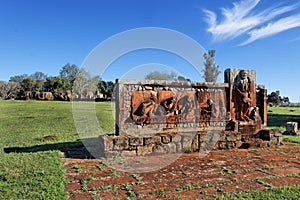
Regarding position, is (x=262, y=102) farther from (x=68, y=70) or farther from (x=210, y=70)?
(x=68, y=70)

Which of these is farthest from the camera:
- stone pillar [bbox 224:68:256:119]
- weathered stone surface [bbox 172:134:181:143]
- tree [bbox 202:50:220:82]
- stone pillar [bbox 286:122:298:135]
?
tree [bbox 202:50:220:82]

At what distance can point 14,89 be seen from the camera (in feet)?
155

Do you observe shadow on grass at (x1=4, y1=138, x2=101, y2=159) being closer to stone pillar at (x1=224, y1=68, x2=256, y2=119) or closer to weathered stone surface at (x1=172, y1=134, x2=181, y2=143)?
weathered stone surface at (x1=172, y1=134, x2=181, y2=143)

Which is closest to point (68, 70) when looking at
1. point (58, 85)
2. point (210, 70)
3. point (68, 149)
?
point (58, 85)

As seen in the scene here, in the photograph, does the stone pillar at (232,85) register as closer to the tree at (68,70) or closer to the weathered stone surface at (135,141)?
the weathered stone surface at (135,141)

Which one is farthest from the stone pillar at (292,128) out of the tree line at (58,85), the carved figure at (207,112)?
the tree line at (58,85)

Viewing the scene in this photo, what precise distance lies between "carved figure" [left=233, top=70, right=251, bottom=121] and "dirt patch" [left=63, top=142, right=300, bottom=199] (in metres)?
1.89

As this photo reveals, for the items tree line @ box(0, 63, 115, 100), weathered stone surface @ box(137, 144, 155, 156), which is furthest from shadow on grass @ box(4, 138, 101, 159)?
tree line @ box(0, 63, 115, 100)

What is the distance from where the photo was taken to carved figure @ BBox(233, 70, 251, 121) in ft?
25.7

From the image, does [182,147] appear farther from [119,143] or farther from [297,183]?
[297,183]

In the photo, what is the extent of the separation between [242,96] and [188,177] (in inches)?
167

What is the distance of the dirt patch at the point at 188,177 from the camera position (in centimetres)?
387

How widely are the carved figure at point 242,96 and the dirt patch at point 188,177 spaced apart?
74.5 inches

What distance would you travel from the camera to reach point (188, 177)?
460 cm
